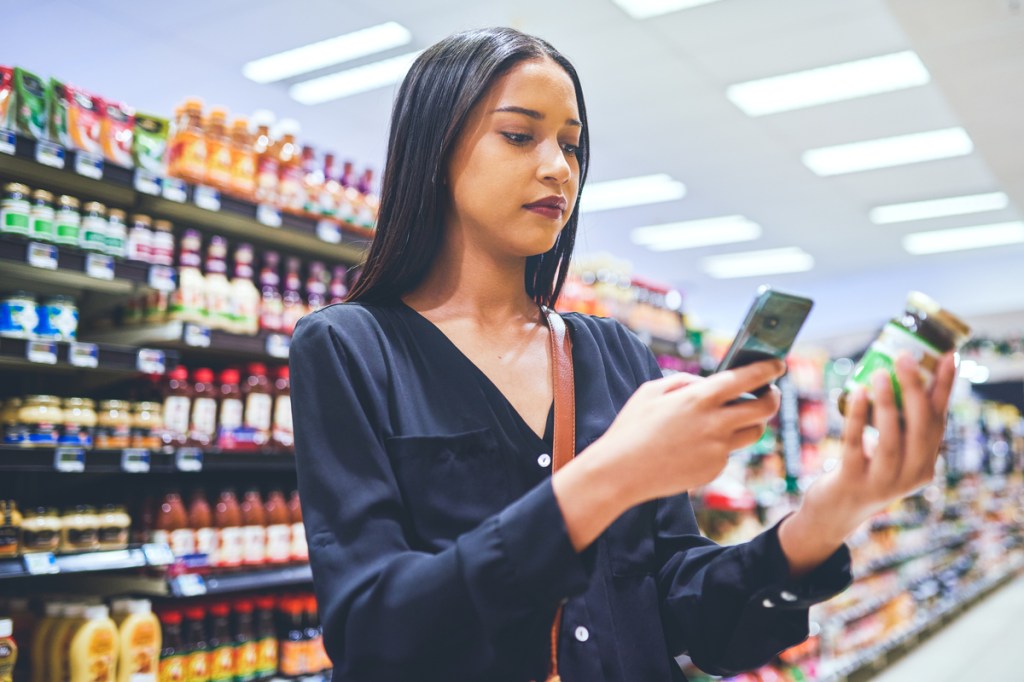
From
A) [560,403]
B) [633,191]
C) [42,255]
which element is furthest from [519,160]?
[633,191]

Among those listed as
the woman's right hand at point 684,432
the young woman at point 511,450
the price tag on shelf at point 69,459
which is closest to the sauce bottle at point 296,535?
the price tag on shelf at point 69,459

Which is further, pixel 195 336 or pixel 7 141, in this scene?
pixel 195 336

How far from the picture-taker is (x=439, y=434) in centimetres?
100

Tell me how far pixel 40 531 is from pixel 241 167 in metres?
1.32

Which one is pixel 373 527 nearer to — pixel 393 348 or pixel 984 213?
pixel 393 348

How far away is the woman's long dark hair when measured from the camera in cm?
109

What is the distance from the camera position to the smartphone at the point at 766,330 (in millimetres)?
807

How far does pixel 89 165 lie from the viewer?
8.29 feet

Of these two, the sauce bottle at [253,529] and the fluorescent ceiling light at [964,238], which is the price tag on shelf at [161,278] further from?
the fluorescent ceiling light at [964,238]

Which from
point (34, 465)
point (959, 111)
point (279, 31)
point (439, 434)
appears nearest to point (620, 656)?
point (439, 434)

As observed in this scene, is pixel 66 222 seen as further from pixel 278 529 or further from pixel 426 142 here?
pixel 426 142

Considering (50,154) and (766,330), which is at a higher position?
(50,154)

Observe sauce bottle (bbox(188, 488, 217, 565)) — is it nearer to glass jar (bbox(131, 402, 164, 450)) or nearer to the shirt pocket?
glass jar (bbox(131, 402, 164, 450))

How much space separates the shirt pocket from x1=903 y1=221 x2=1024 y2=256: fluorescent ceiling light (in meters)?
10.5
